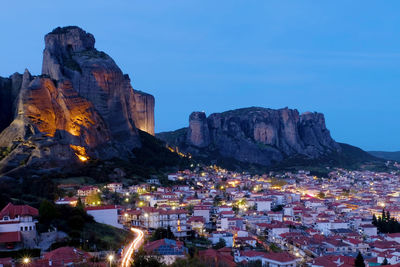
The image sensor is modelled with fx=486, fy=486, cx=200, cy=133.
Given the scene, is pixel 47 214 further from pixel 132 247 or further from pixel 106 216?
pixel 106 216

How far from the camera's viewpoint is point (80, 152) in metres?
75.1

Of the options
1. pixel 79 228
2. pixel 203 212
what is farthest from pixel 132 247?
pixel 203 212

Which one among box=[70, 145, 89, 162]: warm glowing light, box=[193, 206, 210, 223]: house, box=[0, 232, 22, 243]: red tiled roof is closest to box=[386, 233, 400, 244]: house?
box=[193, 206, 210, 223]: house

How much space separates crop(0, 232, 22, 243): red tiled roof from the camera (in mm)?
32844

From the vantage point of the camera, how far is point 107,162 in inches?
3142

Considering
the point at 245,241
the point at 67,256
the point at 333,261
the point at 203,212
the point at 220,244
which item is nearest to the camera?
the point at 67,256

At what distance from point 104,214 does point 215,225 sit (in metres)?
15.1

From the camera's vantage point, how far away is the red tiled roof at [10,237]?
32844mm

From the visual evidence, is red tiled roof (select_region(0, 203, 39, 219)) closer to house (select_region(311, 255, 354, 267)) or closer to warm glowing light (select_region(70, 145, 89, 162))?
house (select_region(311, 255, 354, 267))

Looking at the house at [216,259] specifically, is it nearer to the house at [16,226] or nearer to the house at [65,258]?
the house at [65,258]

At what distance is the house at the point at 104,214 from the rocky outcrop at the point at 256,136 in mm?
94520

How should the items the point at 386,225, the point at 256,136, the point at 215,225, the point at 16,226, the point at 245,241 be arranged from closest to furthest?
the point at 16,226, the point at 245,241, the point at 215,225, the point at 386,225, the point at 256,136

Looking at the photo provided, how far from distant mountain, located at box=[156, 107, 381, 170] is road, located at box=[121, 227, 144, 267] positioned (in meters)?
91.9

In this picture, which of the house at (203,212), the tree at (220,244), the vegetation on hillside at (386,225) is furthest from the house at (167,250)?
the vegetation on hillside at (386,225)
